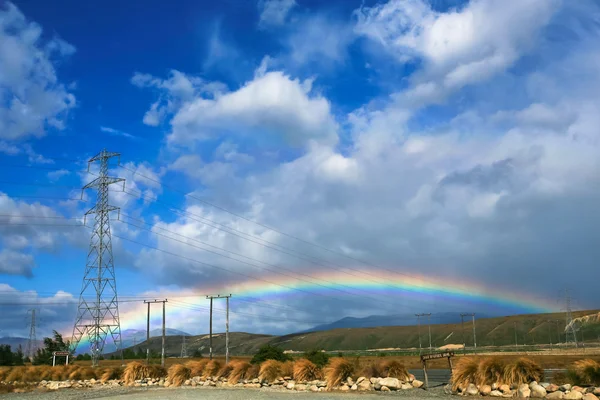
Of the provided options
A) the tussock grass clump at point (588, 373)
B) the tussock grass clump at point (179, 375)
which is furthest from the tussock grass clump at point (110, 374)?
the tussock grass clump at point (588, 373)

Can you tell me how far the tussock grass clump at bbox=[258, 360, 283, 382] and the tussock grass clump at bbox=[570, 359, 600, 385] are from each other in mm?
19919

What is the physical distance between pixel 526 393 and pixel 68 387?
43.0m

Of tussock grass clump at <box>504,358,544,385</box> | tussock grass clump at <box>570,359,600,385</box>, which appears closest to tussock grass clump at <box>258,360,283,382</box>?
tussock grass clump at <box>504,358,544,385</box>

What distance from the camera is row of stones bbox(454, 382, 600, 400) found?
22.5 meters

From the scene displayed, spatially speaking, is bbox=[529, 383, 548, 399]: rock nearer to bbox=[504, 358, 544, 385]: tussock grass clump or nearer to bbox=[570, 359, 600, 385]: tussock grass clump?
bbox=[504, 358, 544, 385]: tussock grass clump

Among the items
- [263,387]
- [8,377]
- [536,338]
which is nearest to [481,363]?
[263,387]

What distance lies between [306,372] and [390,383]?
743 centimetres

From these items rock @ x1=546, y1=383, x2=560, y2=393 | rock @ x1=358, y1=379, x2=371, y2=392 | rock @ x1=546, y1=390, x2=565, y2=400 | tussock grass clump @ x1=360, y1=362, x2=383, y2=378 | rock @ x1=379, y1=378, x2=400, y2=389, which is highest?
rock @ x1=546, y1=383, x2=560, y2=393

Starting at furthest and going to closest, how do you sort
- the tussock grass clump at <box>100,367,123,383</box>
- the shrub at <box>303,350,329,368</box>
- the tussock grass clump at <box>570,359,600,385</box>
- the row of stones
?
the tussock grass clump at <box>100,367,123,383</box> → the shrub at <box>303,350,329,368</box> → the tussock grass clump at <box>570,359,600,385</box> → the row of stones

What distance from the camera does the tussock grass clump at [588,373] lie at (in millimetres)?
25683

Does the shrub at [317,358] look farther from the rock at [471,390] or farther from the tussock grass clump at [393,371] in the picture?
the rock at [471,390]

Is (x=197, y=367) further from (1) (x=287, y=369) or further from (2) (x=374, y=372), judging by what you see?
(2) (x=374, y=372)

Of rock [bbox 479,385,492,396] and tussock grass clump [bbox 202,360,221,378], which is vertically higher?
rock [bbox 479,385,492,396]

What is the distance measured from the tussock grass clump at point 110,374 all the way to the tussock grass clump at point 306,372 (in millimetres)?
24444
